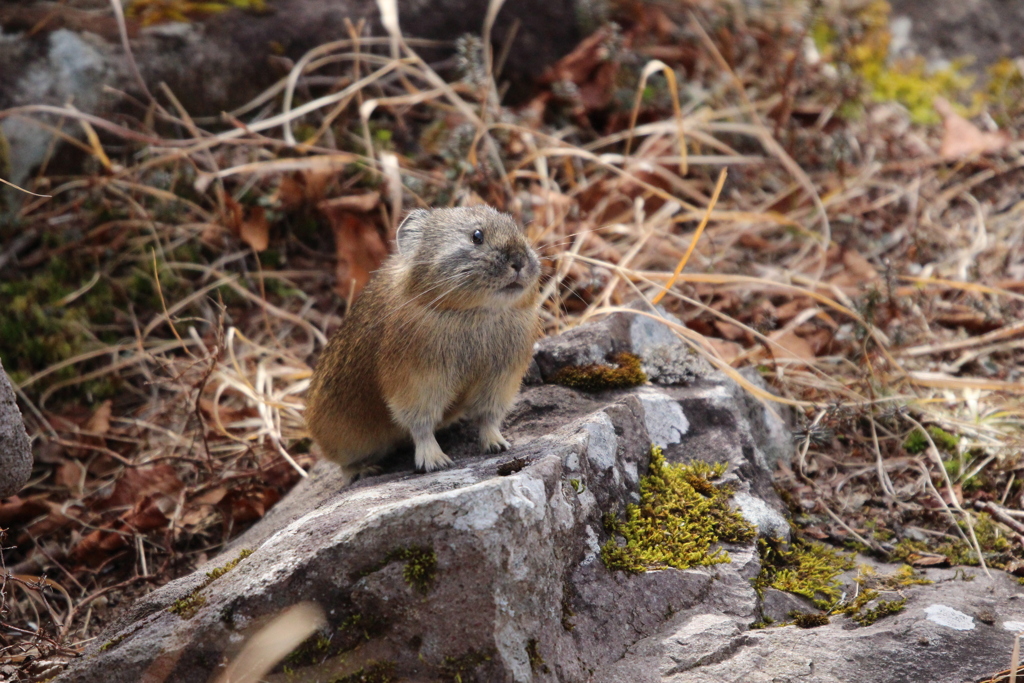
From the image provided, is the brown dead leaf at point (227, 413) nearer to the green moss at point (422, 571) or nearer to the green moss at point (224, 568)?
the green moss at point (224, 568)

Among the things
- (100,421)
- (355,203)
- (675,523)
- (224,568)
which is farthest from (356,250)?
(675,523)

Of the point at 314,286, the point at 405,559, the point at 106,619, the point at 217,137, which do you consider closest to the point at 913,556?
the point at 405,559

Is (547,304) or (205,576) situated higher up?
(547,304)

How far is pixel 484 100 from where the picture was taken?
740 centimetres

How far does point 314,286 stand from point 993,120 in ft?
22.8

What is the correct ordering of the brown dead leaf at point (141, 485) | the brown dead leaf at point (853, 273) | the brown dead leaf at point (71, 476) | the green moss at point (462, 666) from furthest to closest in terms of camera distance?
the brown dead leaf at point (853, 273) → the brown dead leaf at point (71, 476) → the brown dead leaf at point (141, 485) → the green moss at point (462, 666)

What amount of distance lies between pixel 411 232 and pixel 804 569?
2652 mm

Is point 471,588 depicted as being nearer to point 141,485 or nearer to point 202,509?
point 202,509

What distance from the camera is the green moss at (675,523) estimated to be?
13.2 ft

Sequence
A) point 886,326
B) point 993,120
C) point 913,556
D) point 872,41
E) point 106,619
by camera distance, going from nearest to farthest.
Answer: point 913,556 → point 106,619 → point 886,326 → point 993,120 → point 872,41

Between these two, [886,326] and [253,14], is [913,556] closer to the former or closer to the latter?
[886,326]

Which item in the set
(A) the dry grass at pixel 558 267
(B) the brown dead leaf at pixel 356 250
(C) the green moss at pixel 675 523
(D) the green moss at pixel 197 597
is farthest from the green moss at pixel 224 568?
(B) the brown dead leaf at pixel 356 250

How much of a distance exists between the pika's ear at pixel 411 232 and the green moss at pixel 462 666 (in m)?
2.18

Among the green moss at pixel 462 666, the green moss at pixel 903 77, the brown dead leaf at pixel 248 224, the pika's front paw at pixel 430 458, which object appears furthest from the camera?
the green moss at pixel 903 77
